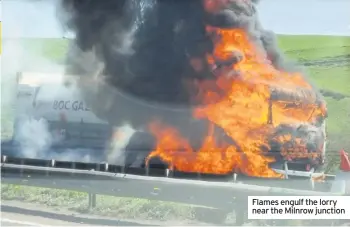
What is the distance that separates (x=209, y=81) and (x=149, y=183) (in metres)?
0.93

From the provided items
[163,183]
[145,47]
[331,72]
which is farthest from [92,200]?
[331,72]

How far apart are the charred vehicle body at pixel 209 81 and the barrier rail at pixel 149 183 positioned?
0.11 m

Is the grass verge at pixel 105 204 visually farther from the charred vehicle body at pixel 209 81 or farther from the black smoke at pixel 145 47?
the black smoke at pixel 145 47

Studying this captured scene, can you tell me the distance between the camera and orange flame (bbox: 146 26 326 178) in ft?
12.6

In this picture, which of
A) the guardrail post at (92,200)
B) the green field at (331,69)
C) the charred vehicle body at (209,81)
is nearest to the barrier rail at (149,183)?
the guardrail post at (92,200)

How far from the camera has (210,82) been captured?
12.8ft

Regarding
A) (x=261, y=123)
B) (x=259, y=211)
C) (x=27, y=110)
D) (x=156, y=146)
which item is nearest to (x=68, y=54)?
(x=27, y=110)

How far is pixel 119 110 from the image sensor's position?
159 inches

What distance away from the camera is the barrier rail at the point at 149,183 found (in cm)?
380

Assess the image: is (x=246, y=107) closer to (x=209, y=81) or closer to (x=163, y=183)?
(x=209, y=81)

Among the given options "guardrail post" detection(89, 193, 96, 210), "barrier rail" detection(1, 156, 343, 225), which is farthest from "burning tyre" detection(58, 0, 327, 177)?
"guardrail post" detection(89, 193, 96, 210)

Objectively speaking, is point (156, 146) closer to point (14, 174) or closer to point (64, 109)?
point (64, 109)

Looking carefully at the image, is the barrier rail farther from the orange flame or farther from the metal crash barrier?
the orange flame

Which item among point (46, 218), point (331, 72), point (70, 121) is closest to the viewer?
point (331, 72)
